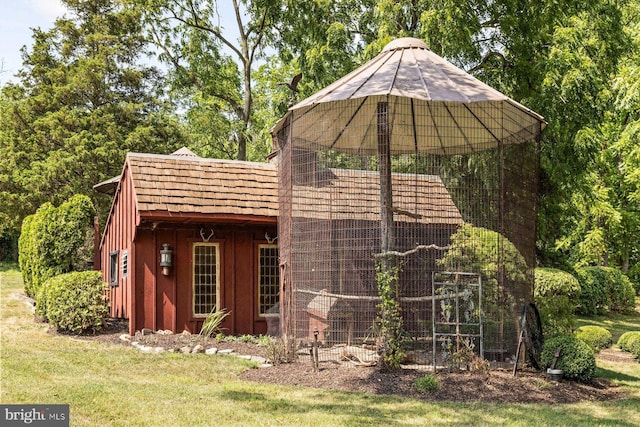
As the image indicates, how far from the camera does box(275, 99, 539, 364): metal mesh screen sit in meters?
9.32

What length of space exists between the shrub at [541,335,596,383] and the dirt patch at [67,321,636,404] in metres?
0.13

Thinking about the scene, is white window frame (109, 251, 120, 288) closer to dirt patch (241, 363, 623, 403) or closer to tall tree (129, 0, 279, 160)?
dirt patch (241, 363, 623, 403)

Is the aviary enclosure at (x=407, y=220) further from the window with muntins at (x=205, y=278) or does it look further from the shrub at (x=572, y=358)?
the window with muntins at (x=205, y=278)

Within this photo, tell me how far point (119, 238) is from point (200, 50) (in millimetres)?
12325

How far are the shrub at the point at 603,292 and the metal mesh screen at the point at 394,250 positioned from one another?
1005 centimetres

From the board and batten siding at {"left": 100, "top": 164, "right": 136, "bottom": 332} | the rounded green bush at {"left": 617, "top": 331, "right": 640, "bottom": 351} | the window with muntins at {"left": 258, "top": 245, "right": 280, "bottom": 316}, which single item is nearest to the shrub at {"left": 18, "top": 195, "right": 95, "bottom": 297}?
the board and batten siding at {"left": 100, "top": 164, "right": 136, "bottom": 332}

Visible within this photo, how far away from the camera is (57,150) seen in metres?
23.2

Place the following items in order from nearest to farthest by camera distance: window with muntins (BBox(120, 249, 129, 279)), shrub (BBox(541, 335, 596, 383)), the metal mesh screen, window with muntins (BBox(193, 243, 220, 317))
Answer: shrub (BBox(541, 335, 596, 383))
the metal mesh screen
window with muntins (BBox(193, 243, 220, 317))
window with muntins (BBox(120, 249, 129, 279))

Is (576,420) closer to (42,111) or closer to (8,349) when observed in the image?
(8,349)

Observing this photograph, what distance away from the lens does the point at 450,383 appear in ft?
26.7

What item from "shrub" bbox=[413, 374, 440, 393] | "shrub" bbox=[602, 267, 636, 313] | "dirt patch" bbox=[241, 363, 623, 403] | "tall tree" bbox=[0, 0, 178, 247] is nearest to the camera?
"dirt patch" bbox=[241, 363, 623, 403]

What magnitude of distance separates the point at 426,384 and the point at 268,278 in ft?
19.7

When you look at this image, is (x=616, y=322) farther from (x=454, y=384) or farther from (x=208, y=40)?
(x=208, y=40)
